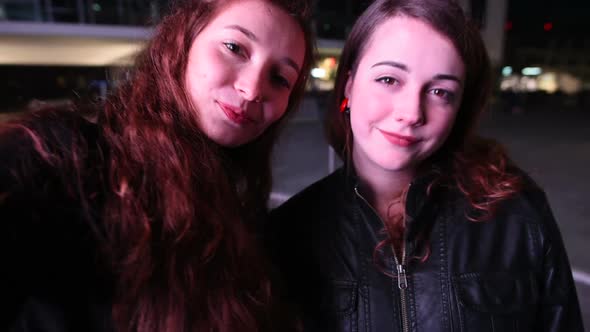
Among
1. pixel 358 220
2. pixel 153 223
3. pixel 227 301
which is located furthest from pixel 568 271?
pixel 153 223

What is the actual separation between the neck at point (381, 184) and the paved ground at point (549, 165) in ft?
1.88

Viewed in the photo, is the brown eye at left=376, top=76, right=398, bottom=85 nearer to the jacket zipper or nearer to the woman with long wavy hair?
the woman with long wavy hair

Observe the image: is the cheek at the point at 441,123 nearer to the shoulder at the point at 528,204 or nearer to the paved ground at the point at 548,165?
the shoulder at the point at 528,204

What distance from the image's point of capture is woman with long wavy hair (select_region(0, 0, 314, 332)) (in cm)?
92

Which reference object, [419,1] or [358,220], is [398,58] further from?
[358,220]

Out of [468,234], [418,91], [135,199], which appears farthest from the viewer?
[468,234]

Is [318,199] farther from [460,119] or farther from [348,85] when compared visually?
[460,119]

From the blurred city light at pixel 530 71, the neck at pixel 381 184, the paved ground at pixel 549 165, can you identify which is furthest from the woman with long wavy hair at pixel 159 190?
the blurred city light at pixel 530 71

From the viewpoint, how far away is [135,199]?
3.36 feet

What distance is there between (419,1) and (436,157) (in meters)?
0.57

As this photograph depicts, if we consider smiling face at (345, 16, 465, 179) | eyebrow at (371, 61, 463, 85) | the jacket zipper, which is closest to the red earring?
smiling face at (345, 16, 465, 179)

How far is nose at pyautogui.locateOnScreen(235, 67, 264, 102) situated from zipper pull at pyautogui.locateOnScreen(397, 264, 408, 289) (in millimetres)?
718

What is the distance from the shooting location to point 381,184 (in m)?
1.45

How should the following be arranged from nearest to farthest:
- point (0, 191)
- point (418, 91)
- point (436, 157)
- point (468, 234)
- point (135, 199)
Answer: point (0, 191) → point (135, 199) → point (418, 91) → point (468, 234) → point (436, 157)
